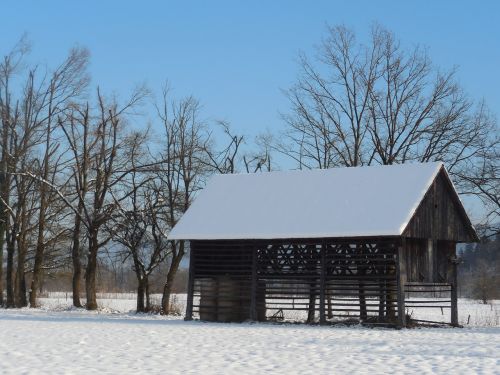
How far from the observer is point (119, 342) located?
19.0 m

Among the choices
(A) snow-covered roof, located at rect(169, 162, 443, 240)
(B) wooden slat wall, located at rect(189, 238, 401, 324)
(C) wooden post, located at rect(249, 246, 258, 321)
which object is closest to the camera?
(A) snow-covered roof, located at rect(169, 162, 443, 240)

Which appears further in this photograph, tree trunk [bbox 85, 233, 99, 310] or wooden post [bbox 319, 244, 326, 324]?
tree trunk [bbox 85, 233, 99, 310]

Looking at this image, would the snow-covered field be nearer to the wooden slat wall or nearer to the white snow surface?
the white snow surface

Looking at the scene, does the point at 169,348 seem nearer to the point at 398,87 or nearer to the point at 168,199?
the point at 168,199

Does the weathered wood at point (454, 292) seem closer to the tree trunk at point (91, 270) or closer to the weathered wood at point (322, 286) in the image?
the weathered wood at point (322, 286)

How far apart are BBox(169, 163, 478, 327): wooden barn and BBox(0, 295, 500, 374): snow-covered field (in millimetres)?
2548

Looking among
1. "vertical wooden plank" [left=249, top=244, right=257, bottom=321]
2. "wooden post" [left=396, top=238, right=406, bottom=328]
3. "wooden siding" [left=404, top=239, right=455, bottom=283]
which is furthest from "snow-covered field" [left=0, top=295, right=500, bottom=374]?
"wooden siding" [left=404, top=239, right=455, bottom=283]

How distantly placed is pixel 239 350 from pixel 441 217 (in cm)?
1328

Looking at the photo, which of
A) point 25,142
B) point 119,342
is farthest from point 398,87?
point 119,342

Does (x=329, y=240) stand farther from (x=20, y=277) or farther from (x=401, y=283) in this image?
(x=20, y=277)

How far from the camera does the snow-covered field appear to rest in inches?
562

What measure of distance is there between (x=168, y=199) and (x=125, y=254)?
3641mm

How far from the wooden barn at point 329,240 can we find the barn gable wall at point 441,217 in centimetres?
4

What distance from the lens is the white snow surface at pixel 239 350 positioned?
1422 centimetres
